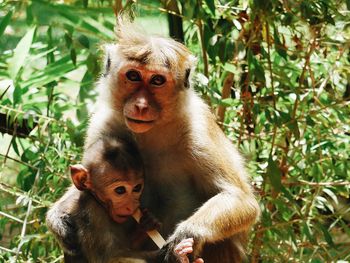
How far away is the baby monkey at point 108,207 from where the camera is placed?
502 cm

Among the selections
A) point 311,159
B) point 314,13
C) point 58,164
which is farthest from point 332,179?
point 58,164

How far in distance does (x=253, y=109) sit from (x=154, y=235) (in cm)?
176

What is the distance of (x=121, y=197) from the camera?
505cm

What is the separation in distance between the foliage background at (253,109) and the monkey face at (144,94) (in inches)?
34.2

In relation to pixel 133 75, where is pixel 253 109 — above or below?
below

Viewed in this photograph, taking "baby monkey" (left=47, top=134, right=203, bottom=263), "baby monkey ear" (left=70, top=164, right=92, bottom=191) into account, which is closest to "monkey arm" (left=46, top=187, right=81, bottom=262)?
"baby monkey" (left=47, top=134, right=203, bottom=263)

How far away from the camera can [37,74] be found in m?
7.33

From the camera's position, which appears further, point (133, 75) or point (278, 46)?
point (278, 46)

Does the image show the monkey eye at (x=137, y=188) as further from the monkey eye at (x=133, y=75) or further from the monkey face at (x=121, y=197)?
the monkey eye at (x=133, y=75)

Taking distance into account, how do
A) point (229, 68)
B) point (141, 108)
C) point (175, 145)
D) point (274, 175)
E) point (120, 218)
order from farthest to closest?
point (229, 68)
point (274, 175)
point (175, 145)
point (120, 218)
point (141, 108)

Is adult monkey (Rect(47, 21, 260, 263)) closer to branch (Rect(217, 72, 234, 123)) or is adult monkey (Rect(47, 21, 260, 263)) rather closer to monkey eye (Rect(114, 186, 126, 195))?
monkey eye (Rect(114, 186, 126, 195))

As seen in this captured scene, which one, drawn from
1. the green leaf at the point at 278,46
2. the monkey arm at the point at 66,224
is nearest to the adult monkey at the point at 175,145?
the monkey arm at the point at 66,224

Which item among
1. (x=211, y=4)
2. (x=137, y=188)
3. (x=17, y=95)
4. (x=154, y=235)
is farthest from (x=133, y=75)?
(x=17, y=95)

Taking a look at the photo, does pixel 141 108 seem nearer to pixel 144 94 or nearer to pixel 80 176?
pixel 144 94
